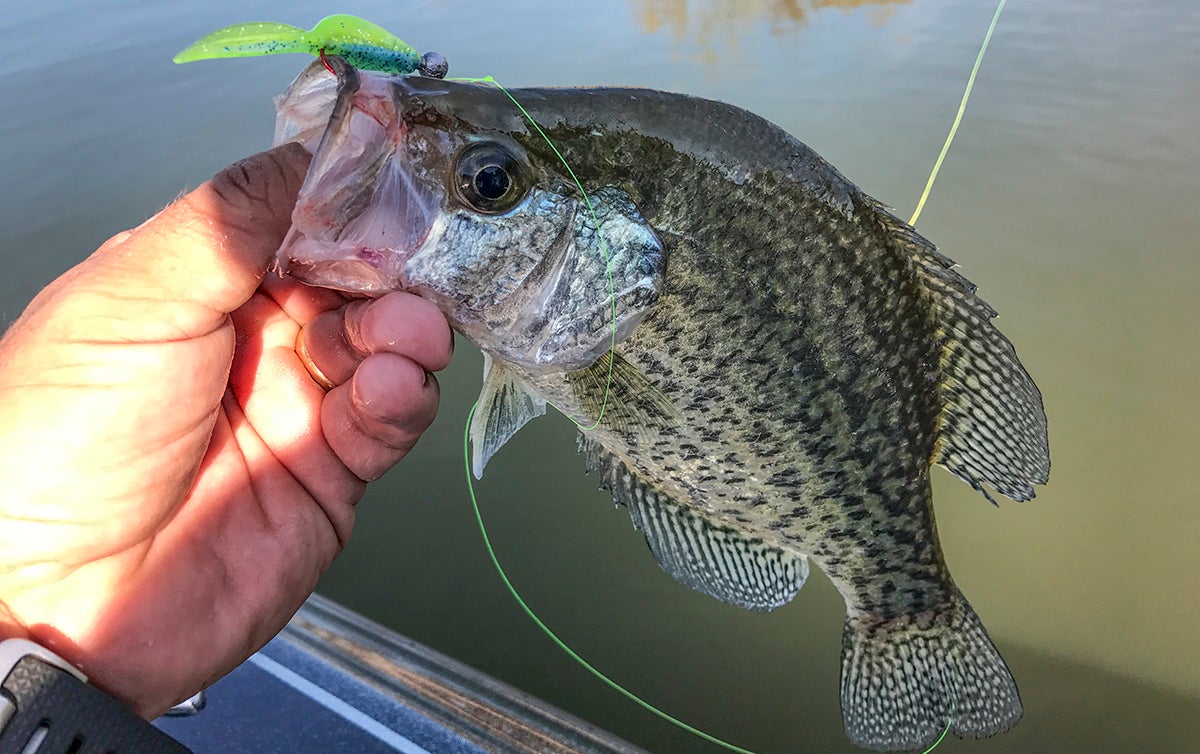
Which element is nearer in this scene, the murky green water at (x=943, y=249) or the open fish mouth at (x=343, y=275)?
the open fish mouth at (x=343, y=275)

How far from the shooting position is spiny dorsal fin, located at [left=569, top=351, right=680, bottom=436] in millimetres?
1439

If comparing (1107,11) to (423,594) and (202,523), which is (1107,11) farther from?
(202,523)

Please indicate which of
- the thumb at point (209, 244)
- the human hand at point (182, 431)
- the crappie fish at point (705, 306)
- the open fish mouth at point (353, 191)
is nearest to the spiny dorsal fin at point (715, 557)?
the crappie fish at point (705, 306)

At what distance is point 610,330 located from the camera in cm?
138

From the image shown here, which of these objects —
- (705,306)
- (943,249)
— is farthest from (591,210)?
(943,249)

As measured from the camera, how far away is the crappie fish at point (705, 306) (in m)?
1.22

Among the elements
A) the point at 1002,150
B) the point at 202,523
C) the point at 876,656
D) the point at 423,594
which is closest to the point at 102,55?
the point at 423,594

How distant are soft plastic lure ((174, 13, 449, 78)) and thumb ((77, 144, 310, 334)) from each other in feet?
0.67

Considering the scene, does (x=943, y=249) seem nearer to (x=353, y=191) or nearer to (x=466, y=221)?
(x=466, y=221)

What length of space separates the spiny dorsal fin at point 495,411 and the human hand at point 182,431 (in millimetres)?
157

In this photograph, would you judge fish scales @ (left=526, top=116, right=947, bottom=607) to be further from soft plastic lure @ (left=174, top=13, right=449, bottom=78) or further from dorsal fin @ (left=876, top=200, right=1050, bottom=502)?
soft plastic lure @ (left=174, top=13, right=449, bottom=78)

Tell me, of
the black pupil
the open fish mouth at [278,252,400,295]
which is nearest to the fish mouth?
the open fish mouth at [278,252,400,295]

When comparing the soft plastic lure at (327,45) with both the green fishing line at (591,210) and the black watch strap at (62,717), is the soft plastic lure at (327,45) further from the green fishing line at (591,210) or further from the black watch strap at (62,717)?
the black watch strap at (62,717)

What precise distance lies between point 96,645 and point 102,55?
7.33 meters
